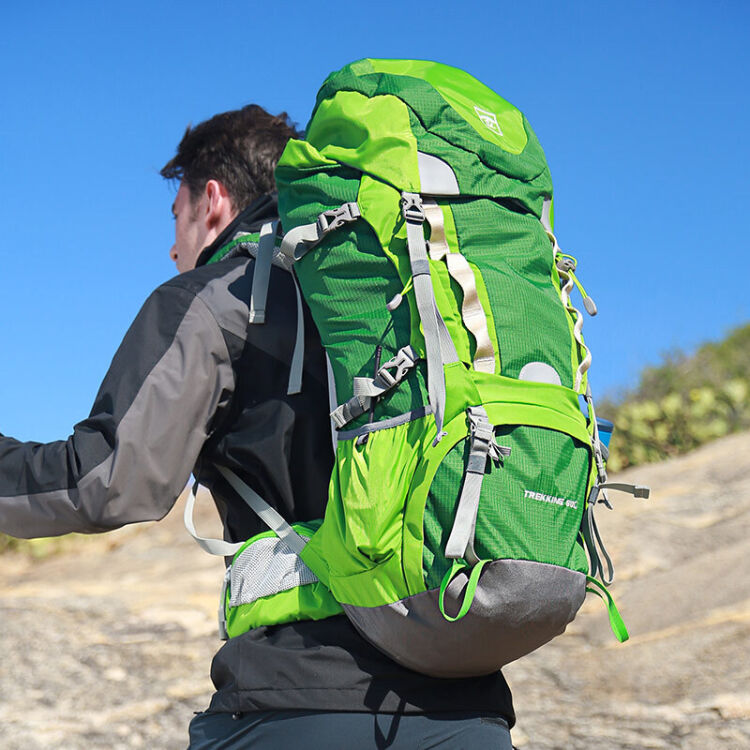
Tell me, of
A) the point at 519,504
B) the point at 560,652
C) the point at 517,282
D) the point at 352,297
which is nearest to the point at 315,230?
the point at 352,297

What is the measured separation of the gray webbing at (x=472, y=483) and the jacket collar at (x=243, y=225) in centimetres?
86

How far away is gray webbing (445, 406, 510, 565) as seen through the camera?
1.55 metres

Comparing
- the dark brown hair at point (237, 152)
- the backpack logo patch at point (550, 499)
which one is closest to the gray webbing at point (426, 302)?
the backpack logo patch at point (550, 499)

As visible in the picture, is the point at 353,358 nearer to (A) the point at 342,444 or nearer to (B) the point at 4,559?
(A) the point at 342,444

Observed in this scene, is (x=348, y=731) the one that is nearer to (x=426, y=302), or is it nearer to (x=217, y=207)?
(x=426, y=302)

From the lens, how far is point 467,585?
156 centimetres

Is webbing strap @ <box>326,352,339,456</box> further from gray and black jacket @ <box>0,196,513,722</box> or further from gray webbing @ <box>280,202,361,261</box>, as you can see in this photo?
gray webbing @ <box>280,202,361,261</box>

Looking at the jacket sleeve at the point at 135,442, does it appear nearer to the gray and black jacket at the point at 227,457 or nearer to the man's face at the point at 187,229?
the gray and black jacket at the point at 227,457

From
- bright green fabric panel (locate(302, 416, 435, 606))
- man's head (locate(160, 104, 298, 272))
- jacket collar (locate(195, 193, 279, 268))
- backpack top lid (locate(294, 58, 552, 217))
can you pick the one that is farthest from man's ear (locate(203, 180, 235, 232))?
bright green fabric panel (locate(302, 416, 435, 606))

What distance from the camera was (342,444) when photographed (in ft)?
5.76

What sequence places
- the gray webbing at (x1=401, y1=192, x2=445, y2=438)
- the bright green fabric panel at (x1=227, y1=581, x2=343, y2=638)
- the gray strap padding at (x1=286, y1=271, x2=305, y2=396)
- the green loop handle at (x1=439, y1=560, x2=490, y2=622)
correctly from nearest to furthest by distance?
the green loop handle at (x1=439, y1=560, x2=490, y2=622) → the gray webbing at (x1=401, y1=192, x2=445, y2=438) → the bright green fabric panel at (x1=227, y1=581, x2=343, y2=638) → the gray strap padding at (x1=286, y1=271, x2=305, y2=396)

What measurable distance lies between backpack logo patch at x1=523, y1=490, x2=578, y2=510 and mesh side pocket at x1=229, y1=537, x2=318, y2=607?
0.47 m

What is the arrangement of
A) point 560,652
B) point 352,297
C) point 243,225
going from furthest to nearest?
point 560,652
point 243,225
point 352,297

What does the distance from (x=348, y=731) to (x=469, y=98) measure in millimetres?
1375
